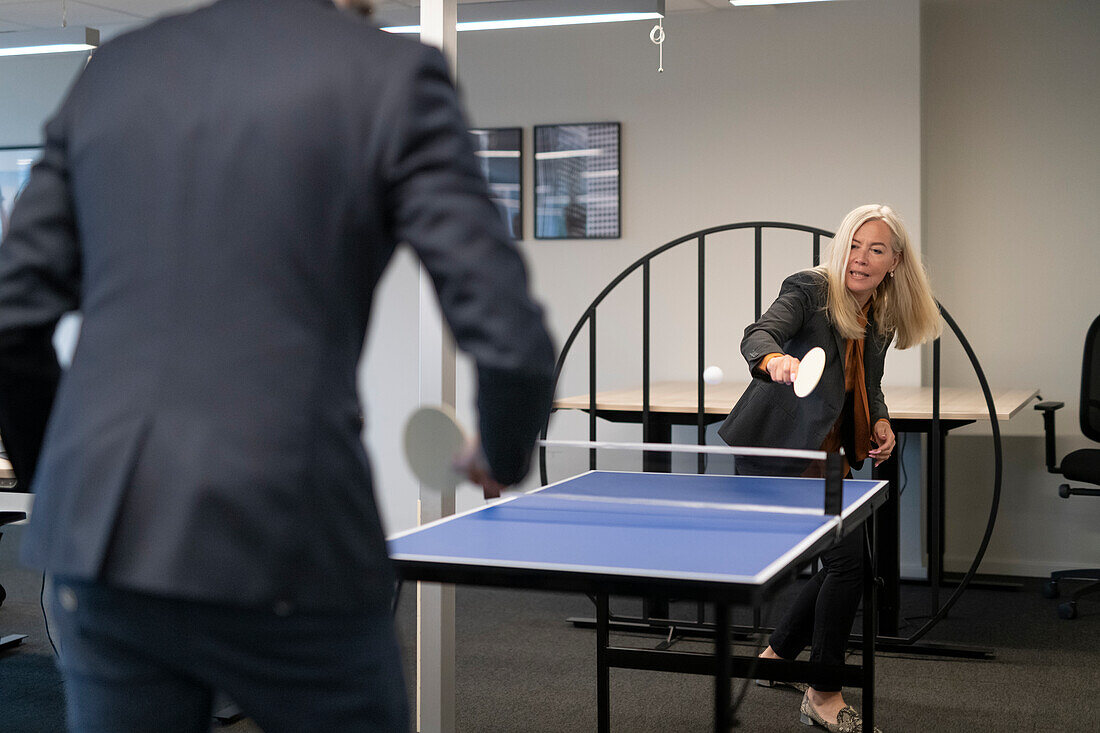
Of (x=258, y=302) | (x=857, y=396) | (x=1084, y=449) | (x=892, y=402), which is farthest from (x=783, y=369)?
(x=1084, y=449)

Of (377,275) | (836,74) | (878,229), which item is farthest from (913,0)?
(377,275)

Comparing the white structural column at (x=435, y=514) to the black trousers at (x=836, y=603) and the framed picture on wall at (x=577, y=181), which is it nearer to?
the black trousers at (x=836, y=603)

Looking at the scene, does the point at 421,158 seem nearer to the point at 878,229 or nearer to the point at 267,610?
the point at 267,610

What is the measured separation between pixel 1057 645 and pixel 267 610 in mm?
3887

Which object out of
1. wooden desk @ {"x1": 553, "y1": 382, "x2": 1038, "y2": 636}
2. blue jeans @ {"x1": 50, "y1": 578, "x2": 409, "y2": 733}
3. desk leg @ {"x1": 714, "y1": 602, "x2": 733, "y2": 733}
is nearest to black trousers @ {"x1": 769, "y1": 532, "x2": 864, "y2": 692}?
wooden desk @ {"x1": 553, "y1": 382, "x2": 1038, "y2": 636}

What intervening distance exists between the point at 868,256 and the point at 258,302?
8.29ft

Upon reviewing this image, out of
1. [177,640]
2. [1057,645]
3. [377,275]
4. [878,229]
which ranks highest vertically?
[878,229]

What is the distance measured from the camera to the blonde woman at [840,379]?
3223 mm

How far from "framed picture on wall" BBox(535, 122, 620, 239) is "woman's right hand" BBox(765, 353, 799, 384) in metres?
3.28

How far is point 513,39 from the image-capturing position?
5.90 metres

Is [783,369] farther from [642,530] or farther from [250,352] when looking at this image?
[250,352]

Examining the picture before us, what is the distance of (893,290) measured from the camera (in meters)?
3.40

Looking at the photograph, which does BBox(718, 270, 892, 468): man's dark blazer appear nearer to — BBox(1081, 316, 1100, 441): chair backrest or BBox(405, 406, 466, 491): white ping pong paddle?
BBox(405, 406, 466, 491): white ping pong paddle

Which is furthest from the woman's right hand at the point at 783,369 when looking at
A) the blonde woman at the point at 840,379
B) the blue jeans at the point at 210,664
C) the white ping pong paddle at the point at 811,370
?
the blue jeans at the point at 210,664
